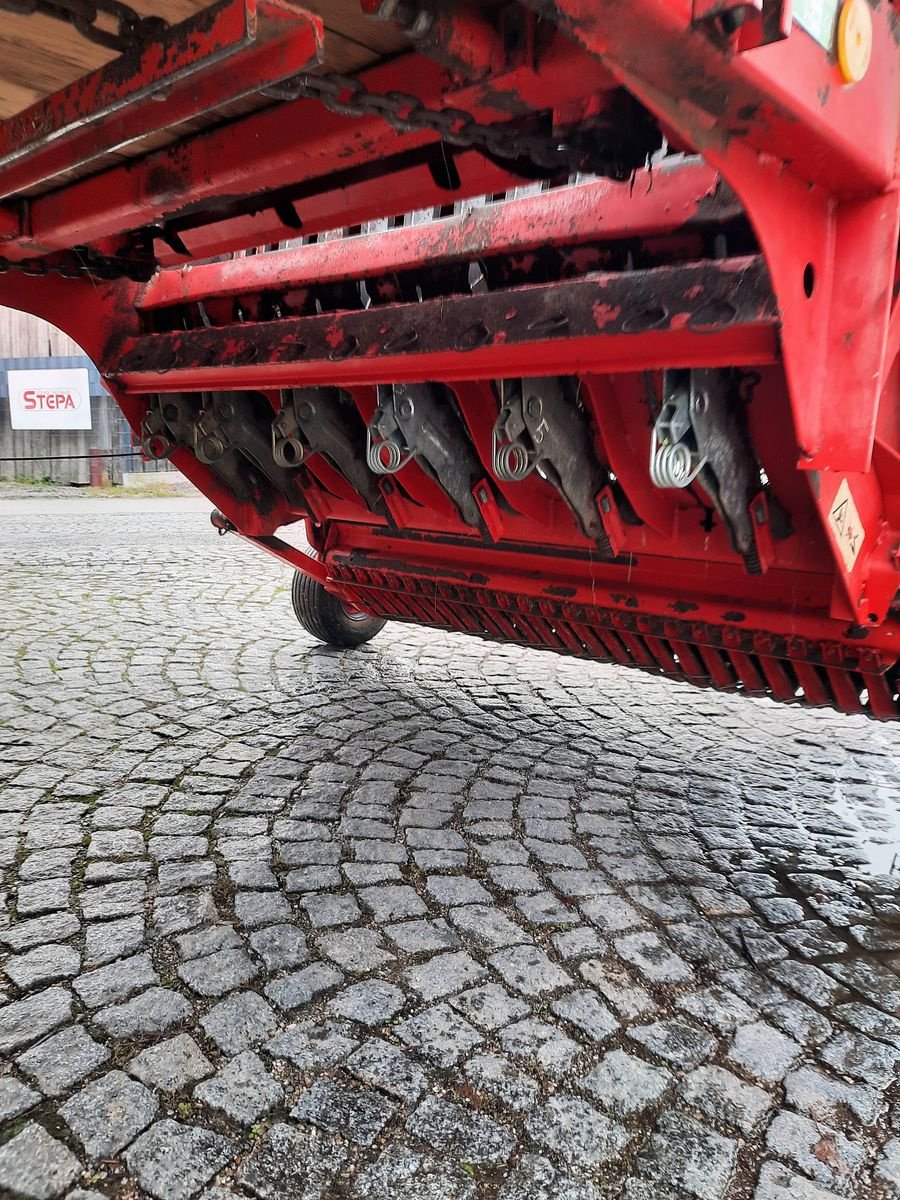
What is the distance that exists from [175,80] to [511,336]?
111 centimetres

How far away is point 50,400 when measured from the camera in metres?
15.3

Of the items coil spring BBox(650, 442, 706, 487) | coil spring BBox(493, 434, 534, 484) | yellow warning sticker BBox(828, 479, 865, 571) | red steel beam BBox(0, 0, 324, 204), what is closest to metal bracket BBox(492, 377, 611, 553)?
coil spring BBox(493, 434, 534, 484)

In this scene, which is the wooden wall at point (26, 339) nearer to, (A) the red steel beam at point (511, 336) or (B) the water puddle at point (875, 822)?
(A) the red steel beam at point (511, 336)

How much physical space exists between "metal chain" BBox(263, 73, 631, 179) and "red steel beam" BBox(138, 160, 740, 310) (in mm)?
349

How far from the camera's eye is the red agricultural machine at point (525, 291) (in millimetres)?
1311

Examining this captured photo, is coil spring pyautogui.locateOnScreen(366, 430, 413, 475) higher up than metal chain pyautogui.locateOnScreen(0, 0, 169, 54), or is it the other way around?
metal chain pyautogui.locateOnScreen(0, 0, 169, 54)


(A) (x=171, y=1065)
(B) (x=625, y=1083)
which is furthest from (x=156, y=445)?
(B) (x=625, y=1083)

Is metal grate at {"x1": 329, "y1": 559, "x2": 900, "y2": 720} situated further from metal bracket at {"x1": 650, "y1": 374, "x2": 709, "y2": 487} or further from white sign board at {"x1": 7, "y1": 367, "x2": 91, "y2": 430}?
white sign board at {"x1": 7, "y1": 367, "x2": 91, "y2": 430}

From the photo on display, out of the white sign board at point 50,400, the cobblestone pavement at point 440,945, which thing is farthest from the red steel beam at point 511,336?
the white sign board at point 50,400

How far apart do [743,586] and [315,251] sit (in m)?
1.81

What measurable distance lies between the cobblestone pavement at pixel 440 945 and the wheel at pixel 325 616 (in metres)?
0.65

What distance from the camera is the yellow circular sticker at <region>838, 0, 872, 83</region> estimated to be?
1368 mm

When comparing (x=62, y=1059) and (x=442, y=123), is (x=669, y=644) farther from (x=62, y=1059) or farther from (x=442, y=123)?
(x=62, y=1059)

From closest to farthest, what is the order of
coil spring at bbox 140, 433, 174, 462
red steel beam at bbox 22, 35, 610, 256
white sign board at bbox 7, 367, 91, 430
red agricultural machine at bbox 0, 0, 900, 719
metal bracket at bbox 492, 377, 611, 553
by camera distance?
red agricultural machine at bbox 0, 0, 900, 719, red steel beam at bbox 22, 35, 610, 256, metal bracket at bbox 492, 377, 611, 553, coil spring at bbox 140, 433, 174, 462, white sign board at bbox 7, 367, 91, 430
